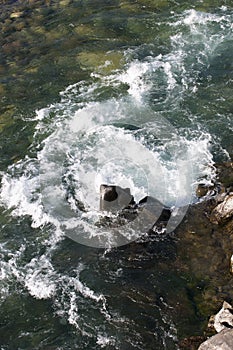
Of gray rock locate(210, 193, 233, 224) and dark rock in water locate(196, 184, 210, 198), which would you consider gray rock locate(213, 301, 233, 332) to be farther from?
dark rock in water locate(196, 184, 210, 198)

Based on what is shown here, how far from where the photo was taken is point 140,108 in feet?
51.3

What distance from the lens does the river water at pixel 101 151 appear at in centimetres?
1016

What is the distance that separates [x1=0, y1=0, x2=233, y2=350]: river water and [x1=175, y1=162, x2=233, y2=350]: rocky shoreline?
0.76ft

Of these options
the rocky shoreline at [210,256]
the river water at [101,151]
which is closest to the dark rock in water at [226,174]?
the rocky shoreline at [210,256]

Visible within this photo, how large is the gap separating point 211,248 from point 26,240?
4569 millimetres

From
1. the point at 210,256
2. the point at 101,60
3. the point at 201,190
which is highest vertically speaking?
the point at 101,60

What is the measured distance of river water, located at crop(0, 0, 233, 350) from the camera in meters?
10.2

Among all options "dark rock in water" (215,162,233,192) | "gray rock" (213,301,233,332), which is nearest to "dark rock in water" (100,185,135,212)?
"dark rock in water" (215,162,233,192)

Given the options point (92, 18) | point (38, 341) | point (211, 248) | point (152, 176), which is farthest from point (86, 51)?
point (38, 341)

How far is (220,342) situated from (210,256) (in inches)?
104

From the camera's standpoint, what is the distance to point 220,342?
28.0ft

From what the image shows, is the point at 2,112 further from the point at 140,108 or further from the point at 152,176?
the point at 152,176

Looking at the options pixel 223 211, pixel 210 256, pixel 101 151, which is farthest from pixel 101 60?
pixel 210 256

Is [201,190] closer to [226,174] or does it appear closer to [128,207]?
[226,174]
